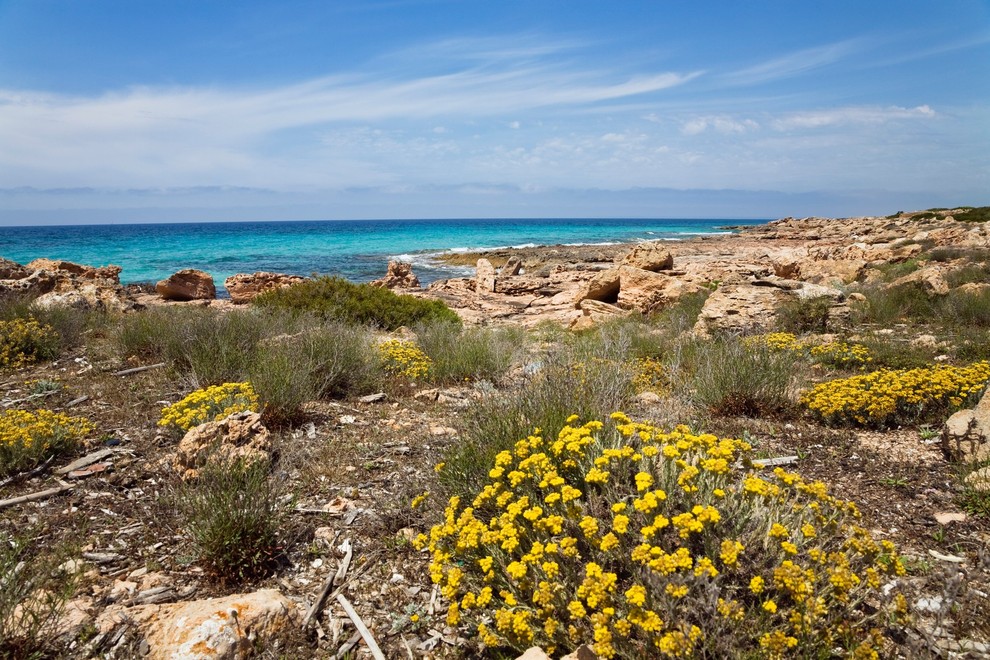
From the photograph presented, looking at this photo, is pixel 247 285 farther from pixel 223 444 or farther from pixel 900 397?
pixel 900 397

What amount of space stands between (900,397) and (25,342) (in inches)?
437

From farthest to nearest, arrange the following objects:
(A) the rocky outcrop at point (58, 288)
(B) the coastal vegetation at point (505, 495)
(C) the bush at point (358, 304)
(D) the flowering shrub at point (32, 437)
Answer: (C) the bush at point (358, 304) → (A) the rocky outcrop at point (58, 288) → (D) the flowering shrub at point (32, 437) → (B) the coastal vegetation at point (505, 495)

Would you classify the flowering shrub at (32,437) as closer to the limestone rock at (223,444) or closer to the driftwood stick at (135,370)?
the limestone rock at (223,444)

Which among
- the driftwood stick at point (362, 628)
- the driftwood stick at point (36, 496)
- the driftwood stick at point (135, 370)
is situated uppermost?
the driftwood stick at point (135, 370)

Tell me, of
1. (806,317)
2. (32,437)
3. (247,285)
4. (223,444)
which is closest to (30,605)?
(223,444)

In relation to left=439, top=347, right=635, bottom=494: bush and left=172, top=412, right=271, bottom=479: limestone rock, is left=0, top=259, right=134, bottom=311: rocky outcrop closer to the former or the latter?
left=172, top=412, right=271, bottom=479: limestone rock

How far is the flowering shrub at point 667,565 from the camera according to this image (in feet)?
7.47

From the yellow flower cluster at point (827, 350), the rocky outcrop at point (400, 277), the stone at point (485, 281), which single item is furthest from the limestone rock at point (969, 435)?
the rocky outcrop at point (400, 277)

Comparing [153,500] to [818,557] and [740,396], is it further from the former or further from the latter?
[740,396]

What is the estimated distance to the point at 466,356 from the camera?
7.79 metres

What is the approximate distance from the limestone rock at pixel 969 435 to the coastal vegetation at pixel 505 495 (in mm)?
135

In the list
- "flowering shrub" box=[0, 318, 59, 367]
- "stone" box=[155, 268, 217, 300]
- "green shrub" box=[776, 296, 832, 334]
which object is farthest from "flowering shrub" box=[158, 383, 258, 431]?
"stone" box=[155, 268, 217, 300]

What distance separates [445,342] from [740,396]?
14.2 feet

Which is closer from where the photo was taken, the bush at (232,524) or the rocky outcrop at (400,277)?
the bush at (232,524)
